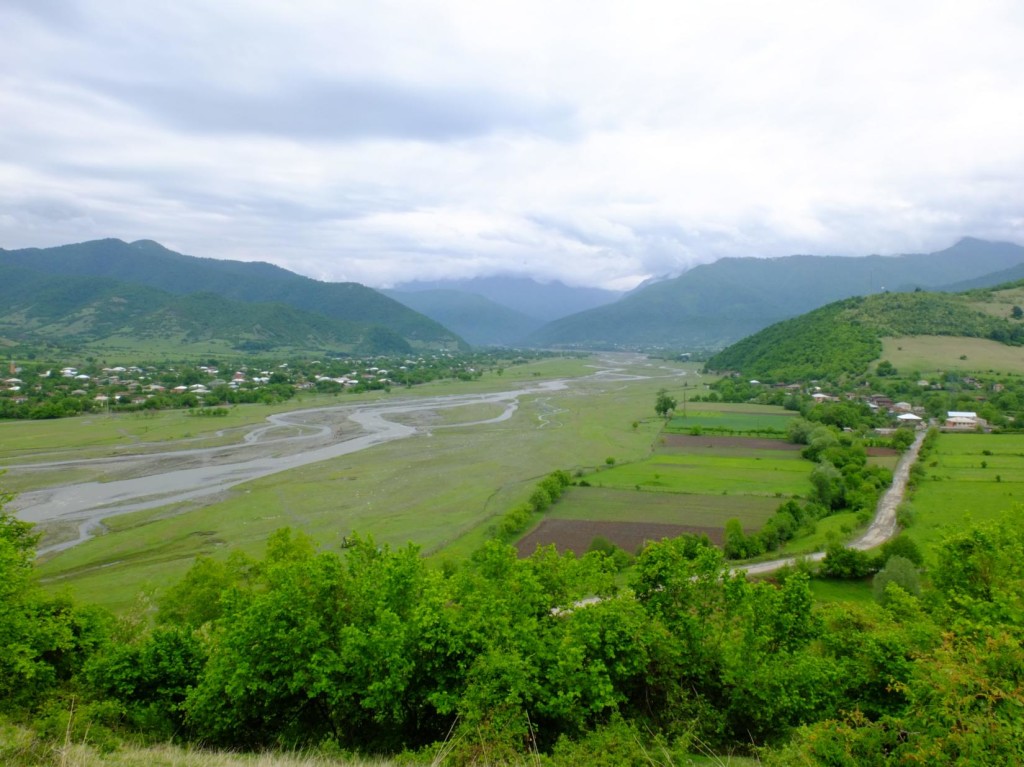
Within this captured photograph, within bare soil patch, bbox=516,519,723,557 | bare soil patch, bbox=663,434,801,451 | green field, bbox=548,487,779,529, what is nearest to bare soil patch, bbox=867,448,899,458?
bare soil patch, bbox=663,434,801,451

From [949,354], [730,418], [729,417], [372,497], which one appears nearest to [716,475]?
[372,497]

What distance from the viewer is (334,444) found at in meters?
69.2

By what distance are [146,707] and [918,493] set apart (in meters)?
53.1

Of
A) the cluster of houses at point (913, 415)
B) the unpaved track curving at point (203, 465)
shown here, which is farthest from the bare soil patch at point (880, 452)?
the unpaved track curving at point (203, 465)

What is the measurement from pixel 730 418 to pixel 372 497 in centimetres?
6055

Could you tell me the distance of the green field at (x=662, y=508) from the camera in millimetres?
41781

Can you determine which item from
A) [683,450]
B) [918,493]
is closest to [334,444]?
[683,450]

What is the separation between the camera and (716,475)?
54.0 meters

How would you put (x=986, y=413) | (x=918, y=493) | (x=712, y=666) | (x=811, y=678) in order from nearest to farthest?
(x=811, y=678), (x=712, y=666), (x=918, y=493), (x=986, y=413)

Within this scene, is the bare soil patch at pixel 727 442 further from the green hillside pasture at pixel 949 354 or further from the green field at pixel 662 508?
the green hillside pasture at pixel 949 354

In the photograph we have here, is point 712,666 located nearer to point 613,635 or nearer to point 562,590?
point 613,635

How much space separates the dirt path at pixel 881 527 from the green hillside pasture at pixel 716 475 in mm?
5886

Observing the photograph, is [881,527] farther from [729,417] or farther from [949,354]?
[949,354]

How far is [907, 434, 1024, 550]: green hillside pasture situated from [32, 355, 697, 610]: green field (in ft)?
87.8
